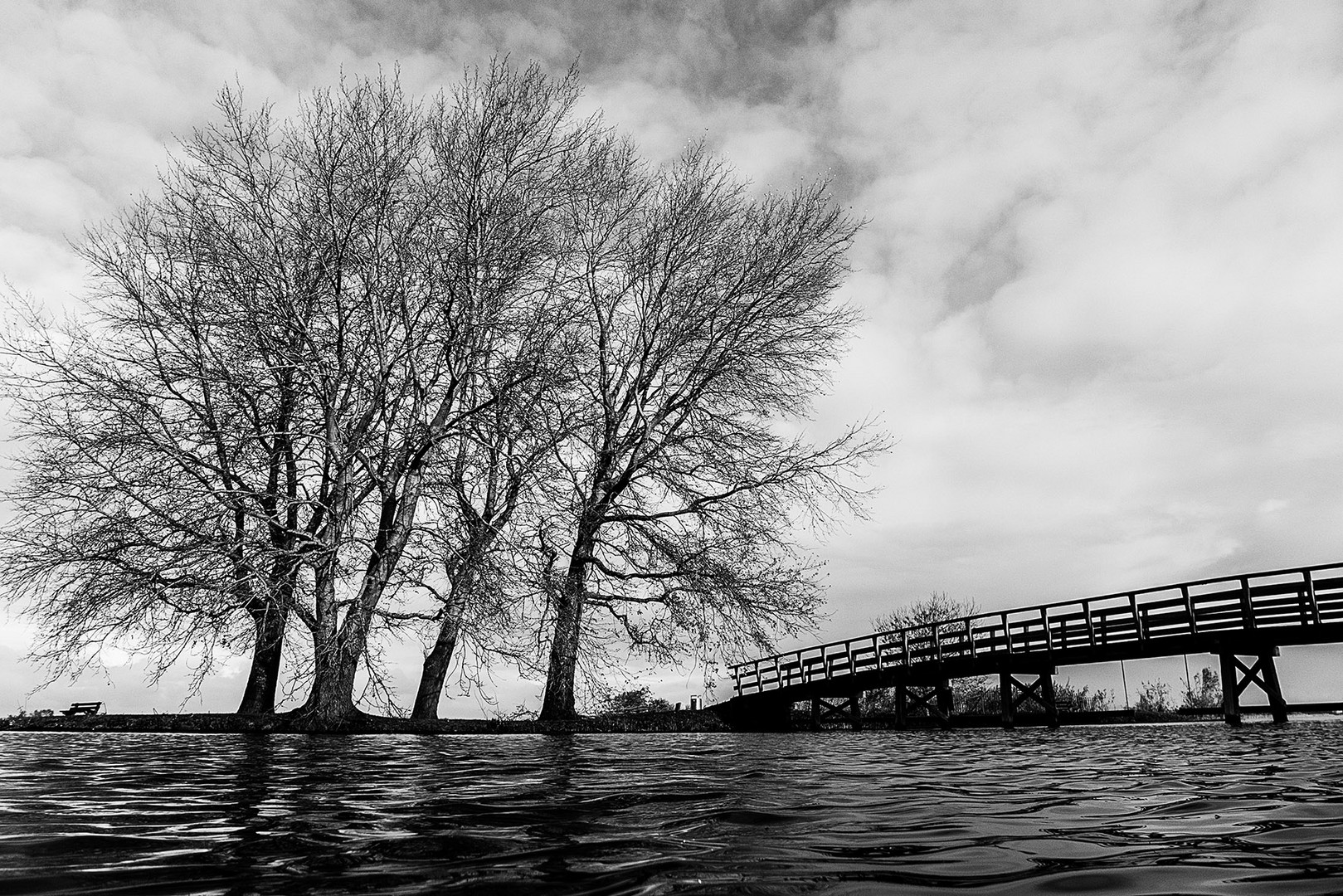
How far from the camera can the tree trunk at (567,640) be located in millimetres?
17531

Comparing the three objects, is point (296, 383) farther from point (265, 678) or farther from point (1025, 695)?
point (1025, 695)

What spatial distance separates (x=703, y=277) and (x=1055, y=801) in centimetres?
1909

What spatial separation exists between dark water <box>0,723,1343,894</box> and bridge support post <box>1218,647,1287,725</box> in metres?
14.8

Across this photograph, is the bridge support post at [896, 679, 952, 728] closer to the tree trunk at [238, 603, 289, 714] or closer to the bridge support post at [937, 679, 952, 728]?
the bridge support post at [937, 679, 952, 728]

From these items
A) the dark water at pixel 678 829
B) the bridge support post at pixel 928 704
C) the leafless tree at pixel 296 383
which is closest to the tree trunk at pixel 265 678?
the leafless tree at pixel 296 383

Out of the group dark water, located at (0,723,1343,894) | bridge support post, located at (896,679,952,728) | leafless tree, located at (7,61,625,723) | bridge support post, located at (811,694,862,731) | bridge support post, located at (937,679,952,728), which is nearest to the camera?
dark water, located at (0,723,1343,894)

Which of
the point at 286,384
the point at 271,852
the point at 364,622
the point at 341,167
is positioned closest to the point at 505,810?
the point at 271,852

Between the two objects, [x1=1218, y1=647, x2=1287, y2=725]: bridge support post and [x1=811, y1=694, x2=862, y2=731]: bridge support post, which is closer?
[x1=1218, y1=647, x2=1287, y2=725]: bridge support post

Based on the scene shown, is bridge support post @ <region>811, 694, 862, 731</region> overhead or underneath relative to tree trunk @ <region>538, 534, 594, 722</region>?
underneath

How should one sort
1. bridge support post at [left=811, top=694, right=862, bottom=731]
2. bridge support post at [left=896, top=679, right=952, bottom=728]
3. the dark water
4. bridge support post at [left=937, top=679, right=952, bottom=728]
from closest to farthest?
the dark water < bridge support post at [left=937, top=679, right=952, bottom=728] < bridge support post at [left=896, top=679, right=952, bottom=728] < bridge support post at [left=811, top=694, right=862, bottom=731]

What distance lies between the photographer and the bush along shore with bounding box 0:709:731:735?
15.5 m

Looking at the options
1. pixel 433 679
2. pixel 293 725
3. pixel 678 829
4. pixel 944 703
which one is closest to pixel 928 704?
pixel 944 703

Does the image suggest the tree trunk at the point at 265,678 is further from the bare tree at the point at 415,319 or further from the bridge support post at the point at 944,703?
the bridge support post at the point at 944,703

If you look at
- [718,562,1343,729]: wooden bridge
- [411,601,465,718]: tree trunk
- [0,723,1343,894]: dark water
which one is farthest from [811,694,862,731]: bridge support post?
[0,723,1343,894]: dark water
